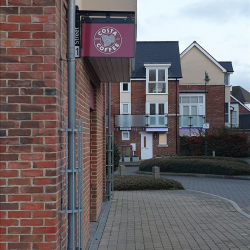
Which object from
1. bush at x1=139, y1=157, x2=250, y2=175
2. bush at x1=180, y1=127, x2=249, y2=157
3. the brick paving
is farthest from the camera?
bush at x1=180, y1=127, x2=249, y2=157

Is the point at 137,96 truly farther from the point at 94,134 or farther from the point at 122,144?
the point at 94,134

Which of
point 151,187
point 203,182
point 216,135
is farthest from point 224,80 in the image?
point 151,187

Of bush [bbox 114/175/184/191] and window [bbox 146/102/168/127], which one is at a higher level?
window [bbox 146/102/168/127]

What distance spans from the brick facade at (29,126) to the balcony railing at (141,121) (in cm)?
3622

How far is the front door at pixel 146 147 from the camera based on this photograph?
135 ft

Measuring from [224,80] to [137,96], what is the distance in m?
8.57

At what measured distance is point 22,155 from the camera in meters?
4.63

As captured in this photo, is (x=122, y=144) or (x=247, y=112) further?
(x=247, y=112)

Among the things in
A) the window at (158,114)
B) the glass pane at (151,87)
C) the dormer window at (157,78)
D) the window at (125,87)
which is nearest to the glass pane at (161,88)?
the dormer window at (157,78)

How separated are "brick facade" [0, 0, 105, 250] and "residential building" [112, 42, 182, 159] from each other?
3612 centimetres

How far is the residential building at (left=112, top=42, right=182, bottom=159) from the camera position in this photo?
40969 millimetres

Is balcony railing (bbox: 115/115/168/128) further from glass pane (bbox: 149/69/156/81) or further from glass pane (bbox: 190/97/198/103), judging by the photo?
glass pane (bbox: 190/97/198/103)

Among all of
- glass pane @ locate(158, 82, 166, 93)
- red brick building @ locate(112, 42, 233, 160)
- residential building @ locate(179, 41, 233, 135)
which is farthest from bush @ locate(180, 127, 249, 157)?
glass pane @ locate(158, 82, 166, 93)

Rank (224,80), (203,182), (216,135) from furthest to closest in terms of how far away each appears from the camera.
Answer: (224,80)
(216,135)
(203,182)
